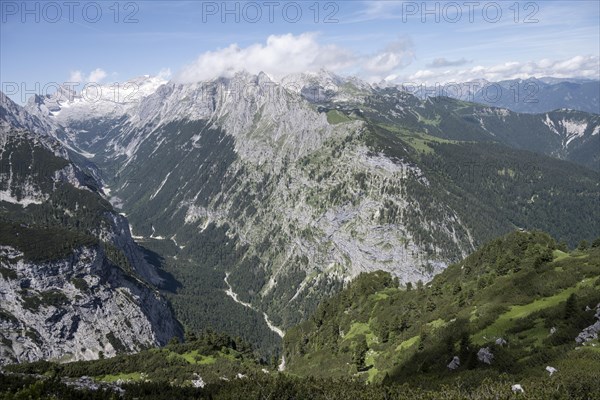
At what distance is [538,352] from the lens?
213 ft

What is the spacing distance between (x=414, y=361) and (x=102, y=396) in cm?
5593

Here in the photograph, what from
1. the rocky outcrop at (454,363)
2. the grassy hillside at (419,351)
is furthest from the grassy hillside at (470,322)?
the rocky outcrop at (454,363)

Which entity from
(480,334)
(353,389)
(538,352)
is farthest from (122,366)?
(538,352)

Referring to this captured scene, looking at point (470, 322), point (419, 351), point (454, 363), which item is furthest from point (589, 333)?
point (419, 351)

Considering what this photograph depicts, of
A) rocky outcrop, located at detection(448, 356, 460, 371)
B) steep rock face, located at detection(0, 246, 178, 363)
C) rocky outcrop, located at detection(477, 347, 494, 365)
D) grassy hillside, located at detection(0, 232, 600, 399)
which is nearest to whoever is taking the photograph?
grassy hillside, located at detection(0, 232, 600, 399)

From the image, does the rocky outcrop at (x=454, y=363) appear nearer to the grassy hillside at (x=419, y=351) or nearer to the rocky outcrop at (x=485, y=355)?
the grassy hillside at (x=419, y=351)

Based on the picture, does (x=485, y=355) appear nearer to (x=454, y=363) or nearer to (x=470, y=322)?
(x=454, y=363)

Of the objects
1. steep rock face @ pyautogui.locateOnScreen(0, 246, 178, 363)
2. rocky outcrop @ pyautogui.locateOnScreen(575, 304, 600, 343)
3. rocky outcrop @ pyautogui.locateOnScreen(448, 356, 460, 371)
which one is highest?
rocky outcrop @ pyautogui.locateOnScreen(575, 304, 600, 343)

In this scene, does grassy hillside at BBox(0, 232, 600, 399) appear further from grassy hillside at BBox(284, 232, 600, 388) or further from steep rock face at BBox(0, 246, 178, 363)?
steep rock face at BBox(0, 246, 178, 363)

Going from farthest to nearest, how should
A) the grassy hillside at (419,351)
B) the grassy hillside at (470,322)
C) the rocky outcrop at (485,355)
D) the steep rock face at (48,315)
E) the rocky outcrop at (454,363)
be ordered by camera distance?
the steep rock face at (48,315), the rocky outcrop at (454,363), the rocky outcrop at (485,355), the grassy hillside at (470,322), the grassy hillside at (419,351)

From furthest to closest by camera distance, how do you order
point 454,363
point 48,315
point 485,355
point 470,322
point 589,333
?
1. point 48,315
2. point 470,322
3. point 454,363
4. point 485,355
5. point 589,333

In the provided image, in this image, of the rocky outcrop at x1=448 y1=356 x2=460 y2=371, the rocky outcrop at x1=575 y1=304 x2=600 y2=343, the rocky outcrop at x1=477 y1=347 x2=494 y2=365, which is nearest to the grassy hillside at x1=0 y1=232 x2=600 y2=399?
the rocky outcrop at x1=477 y1=347 x2=494 y2=365

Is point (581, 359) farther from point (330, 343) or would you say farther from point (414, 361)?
point (330, 343)

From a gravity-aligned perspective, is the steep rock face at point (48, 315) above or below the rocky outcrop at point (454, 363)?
below
